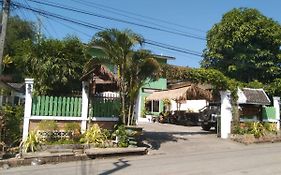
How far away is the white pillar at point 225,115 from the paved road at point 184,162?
2.04 metres

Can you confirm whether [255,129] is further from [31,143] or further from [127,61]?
[31,143]

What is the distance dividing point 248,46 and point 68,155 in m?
20.0

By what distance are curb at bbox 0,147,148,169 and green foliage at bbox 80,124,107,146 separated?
0.78 metres

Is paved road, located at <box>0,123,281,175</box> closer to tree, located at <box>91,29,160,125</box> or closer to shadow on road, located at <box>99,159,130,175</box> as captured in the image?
shadow on road, located at <box>99,159,130,175</box>

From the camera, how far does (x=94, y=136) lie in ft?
49.8

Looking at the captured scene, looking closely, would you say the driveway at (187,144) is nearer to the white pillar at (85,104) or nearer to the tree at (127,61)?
the tree at (127,61)

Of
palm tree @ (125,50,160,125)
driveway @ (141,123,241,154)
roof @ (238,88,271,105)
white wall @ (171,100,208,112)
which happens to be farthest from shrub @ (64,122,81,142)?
white wall @ (171,100,208,112)

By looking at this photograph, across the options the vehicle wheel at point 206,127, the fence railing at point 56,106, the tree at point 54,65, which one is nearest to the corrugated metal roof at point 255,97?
the vehicle wheel at point 206,127

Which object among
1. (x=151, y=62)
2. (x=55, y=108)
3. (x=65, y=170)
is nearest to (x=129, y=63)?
(x=151, y=62)

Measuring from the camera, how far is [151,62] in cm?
1592

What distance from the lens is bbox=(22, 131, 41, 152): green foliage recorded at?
45.0 feet

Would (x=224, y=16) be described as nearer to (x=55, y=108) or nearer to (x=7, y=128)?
(x=55, y=108)

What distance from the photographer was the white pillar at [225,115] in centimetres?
2048

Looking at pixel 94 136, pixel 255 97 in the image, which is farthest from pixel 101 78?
pixel 255 97
